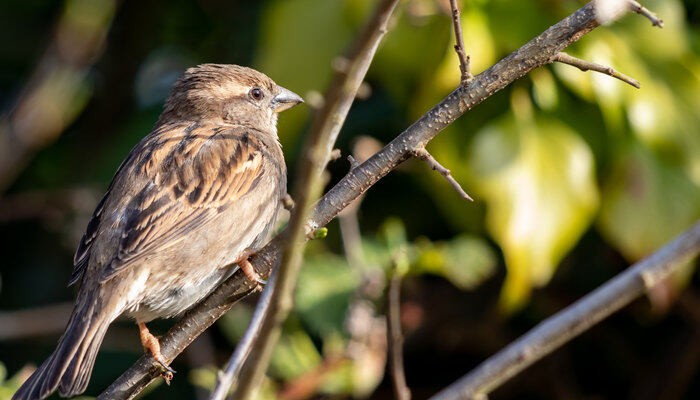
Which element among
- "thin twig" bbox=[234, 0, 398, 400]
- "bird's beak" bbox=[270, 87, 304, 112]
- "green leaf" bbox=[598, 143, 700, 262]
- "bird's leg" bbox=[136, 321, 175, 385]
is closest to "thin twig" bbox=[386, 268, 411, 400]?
"bird's leg" bbox=[136, 321, 175, 385]

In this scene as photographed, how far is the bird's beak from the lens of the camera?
12.6ft

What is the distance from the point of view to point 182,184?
321 cm

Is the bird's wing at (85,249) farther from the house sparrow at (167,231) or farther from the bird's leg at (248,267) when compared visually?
the bird's leg at (248,267)

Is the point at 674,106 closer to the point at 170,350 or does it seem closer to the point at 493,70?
the point at 493,70

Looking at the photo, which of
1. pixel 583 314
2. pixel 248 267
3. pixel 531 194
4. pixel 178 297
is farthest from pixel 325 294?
pixel 583 314

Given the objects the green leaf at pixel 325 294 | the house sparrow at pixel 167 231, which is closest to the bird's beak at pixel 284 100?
the house sparrow at pixel 167 231

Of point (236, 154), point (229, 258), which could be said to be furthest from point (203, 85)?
point (229, 258)

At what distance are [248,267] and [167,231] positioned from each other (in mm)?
467

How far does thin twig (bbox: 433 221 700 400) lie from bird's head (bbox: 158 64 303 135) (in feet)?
7.56

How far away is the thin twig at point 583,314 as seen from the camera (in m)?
1.66

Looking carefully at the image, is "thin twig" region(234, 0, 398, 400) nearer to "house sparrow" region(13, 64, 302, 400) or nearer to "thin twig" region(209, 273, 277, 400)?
"thin twig" region(209, 273, 277, 400)

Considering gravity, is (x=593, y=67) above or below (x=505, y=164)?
above

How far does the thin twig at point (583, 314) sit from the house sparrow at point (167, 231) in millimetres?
1207

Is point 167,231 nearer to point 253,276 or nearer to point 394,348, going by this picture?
point 253,276
